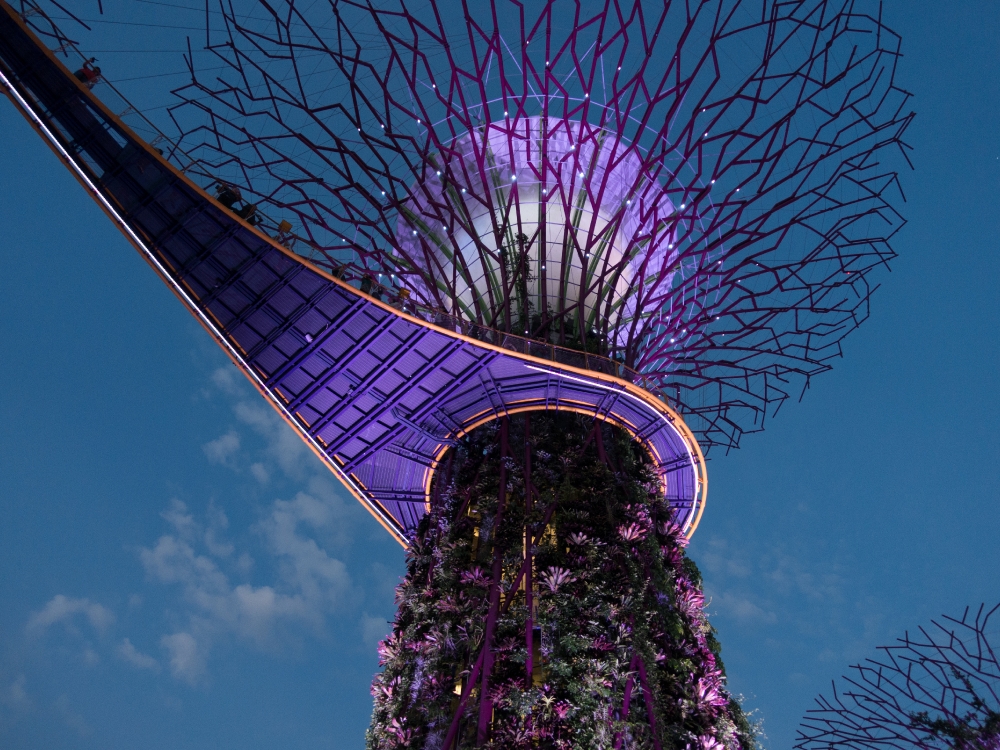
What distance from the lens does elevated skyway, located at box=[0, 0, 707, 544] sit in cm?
2269

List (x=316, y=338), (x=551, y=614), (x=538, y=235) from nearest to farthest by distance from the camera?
(x=551, y=614) → (x=316, y=338) → (x=538, y=235)

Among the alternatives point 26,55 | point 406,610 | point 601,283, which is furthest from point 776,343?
point 26,55

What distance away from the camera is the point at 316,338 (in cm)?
2488

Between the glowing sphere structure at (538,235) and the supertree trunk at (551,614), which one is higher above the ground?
the glowing sphere structure at (538,235)

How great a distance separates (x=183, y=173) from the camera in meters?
22.9

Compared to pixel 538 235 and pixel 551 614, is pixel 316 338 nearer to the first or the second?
pixel 538 235

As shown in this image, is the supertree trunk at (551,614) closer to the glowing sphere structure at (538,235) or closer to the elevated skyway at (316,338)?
the elevated skyway at (316,338)

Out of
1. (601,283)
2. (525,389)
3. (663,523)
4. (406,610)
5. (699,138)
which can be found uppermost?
(699,138)

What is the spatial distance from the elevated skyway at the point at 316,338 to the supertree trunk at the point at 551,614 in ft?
4.36

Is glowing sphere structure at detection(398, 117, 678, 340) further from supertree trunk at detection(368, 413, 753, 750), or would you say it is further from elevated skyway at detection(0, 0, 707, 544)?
supertree trunk at detection(368, 413, 753, 750)

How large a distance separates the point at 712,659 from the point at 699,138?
14.7m

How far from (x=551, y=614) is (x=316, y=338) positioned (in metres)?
10.6

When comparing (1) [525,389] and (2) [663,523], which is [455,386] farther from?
(2) [663,523]

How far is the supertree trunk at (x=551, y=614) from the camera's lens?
61.2 feet
